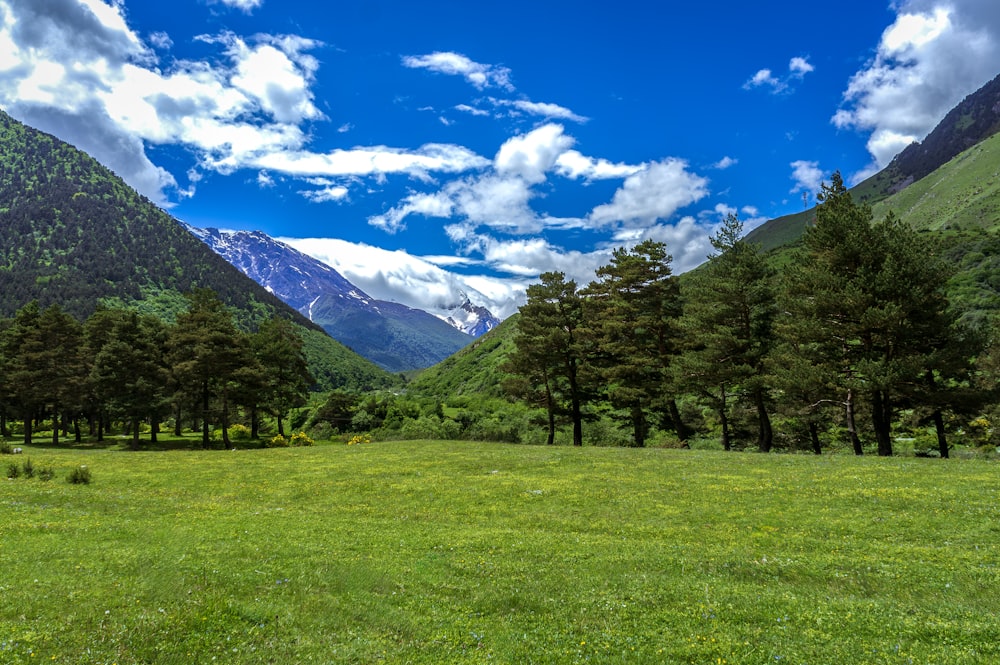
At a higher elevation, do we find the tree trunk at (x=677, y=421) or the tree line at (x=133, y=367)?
the tree line at (x=133, y=367)

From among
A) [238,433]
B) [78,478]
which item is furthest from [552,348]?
[238,433]

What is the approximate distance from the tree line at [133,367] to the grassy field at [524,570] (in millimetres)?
32736

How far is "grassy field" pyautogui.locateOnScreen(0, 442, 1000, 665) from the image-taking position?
10.2m

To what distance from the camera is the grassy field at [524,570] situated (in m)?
10.2

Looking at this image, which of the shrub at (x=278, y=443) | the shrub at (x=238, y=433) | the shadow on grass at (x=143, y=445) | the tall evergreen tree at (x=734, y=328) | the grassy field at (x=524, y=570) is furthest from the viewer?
the shrub at (x=238, y=433)

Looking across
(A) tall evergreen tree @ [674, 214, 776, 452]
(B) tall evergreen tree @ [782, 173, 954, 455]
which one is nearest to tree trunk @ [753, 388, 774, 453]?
(A) tall evergreen tree @ [674, 214, 776, 452]

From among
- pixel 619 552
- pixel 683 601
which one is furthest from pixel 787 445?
pixel 683 601

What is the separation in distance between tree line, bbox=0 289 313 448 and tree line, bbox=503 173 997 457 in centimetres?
3610

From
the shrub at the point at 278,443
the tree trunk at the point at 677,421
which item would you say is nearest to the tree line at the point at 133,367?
the shrub at the point at 278,443

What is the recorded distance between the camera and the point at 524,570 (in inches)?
614

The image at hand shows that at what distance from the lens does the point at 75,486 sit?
3002cm

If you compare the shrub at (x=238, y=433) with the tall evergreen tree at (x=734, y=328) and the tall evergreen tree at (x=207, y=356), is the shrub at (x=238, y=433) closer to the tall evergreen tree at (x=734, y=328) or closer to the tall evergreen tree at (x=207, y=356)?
the tall evergreen tree at (x=207, y=356)

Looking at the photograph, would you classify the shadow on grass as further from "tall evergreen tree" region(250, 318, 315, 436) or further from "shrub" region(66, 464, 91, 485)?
"shrub" region(66, 464, 91, 485)

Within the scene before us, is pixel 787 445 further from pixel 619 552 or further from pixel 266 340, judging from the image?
pixel 266 340
